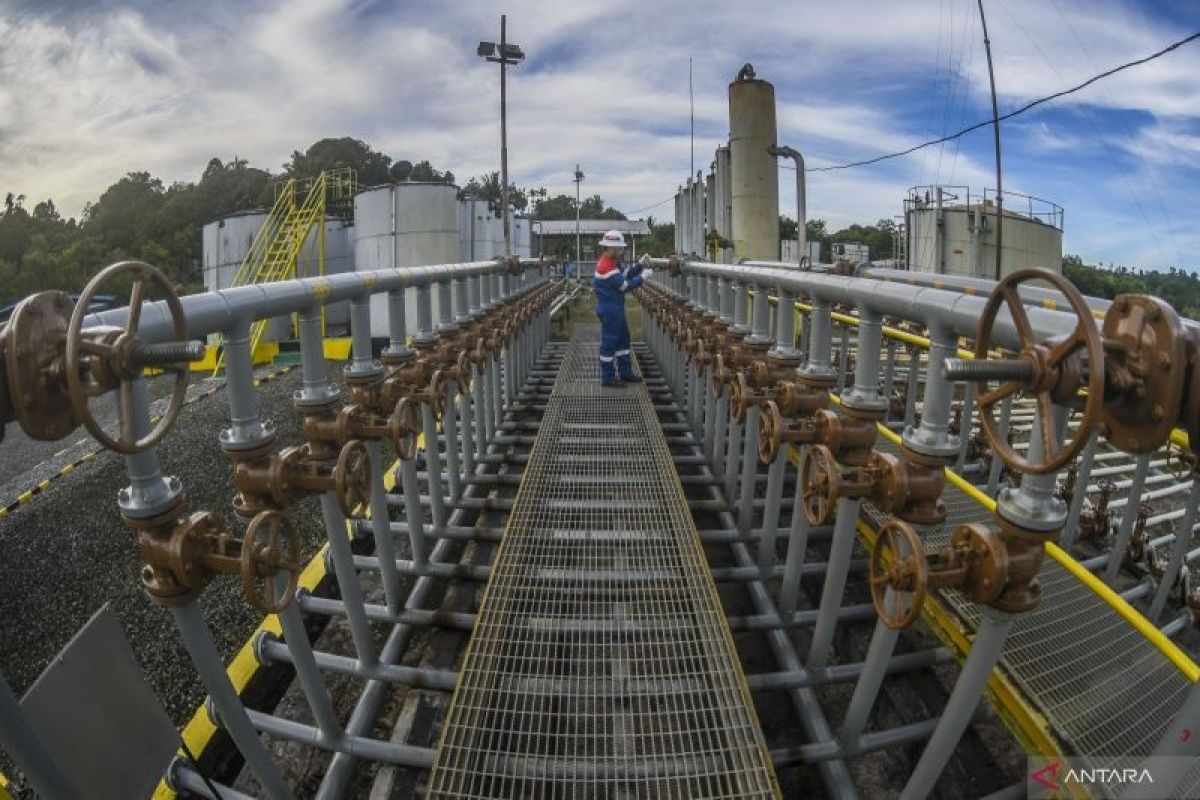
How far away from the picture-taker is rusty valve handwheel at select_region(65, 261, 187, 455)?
3.32 ft

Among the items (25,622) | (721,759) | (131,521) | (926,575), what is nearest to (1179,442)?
(926,575)

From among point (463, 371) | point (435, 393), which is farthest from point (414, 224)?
point (435, 393)

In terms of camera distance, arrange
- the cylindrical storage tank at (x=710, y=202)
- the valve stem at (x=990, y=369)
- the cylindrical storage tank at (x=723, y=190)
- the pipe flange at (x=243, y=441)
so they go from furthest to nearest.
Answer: the cylindrical storage tank at (x=710, y=202) < the cylindrical storage tank at (x=723, y=190) < the pipe flange at (x=243, y=441) < the valve stem at (x=990, y=369)

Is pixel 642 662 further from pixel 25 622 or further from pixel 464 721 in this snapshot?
pixel 25 622

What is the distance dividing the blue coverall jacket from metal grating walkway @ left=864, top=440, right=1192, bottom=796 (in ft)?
11.4

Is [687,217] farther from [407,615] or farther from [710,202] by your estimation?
[407,615]

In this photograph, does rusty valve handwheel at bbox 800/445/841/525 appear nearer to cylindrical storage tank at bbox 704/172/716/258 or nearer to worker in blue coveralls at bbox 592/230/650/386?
worker in blue coveralls at bbox 592/230/650/386

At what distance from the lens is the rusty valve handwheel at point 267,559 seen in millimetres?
1431

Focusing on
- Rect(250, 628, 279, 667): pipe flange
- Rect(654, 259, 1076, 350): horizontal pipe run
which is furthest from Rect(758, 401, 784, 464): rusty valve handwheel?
Rect(250, 628, 279, 667): pipe flange

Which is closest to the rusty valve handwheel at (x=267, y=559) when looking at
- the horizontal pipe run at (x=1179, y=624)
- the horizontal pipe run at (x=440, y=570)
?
the horizontal pipe run at (x=440, y=570)

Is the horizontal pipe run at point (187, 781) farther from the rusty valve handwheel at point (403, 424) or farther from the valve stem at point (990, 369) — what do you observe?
the valve stem at point (990, 369)

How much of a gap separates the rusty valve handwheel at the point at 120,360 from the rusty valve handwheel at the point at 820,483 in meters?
1.59

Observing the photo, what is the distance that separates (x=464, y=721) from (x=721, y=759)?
29.9 inches

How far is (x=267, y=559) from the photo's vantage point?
1.50 m
